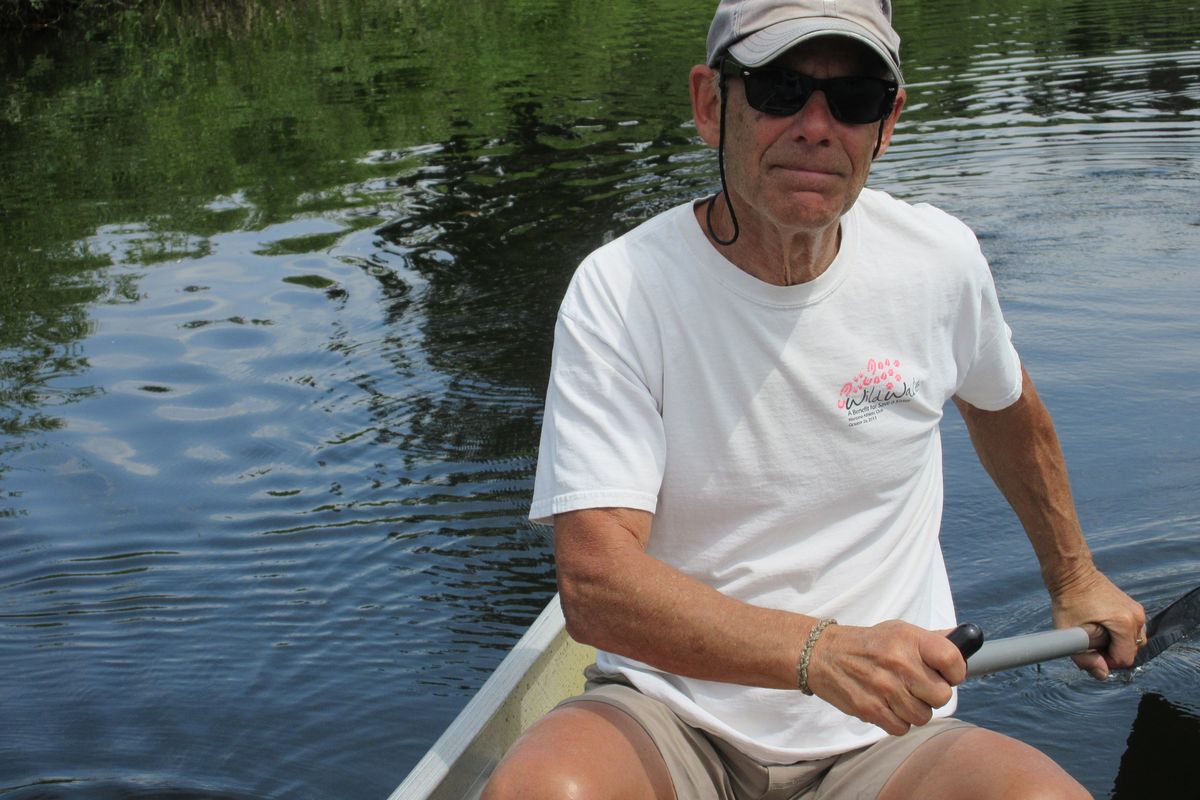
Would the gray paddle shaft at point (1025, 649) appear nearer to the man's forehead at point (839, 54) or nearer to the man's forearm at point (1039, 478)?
the man's forearm at point (1039, 478)

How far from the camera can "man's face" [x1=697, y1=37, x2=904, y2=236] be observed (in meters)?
2.17

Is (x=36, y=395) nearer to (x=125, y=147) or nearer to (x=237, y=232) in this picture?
(x=237, y=232)

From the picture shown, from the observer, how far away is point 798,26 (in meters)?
2.11

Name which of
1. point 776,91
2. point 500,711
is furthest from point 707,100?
point 500,711

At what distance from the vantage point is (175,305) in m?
8.17

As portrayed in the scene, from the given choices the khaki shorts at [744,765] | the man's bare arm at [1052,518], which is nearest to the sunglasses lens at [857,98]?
the man's bare arm at [1052,518]

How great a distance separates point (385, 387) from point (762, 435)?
4.54 meters

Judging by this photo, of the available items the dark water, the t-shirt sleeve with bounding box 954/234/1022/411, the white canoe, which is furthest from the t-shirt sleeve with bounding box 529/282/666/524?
the dark water

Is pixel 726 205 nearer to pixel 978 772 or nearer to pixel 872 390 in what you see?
pixel 872 390

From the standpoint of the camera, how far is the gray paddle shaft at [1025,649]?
7.30 ft

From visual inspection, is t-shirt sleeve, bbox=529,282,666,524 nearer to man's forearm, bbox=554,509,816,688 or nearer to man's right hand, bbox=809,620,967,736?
man's forearm, bbox=554,509,816,688

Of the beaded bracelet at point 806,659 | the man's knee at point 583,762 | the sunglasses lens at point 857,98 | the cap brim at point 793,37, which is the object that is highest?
the cap brim at point 793,37

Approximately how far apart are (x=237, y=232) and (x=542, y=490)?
8.28 m

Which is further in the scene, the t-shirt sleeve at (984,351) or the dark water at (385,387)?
the dark water at (385,387)
